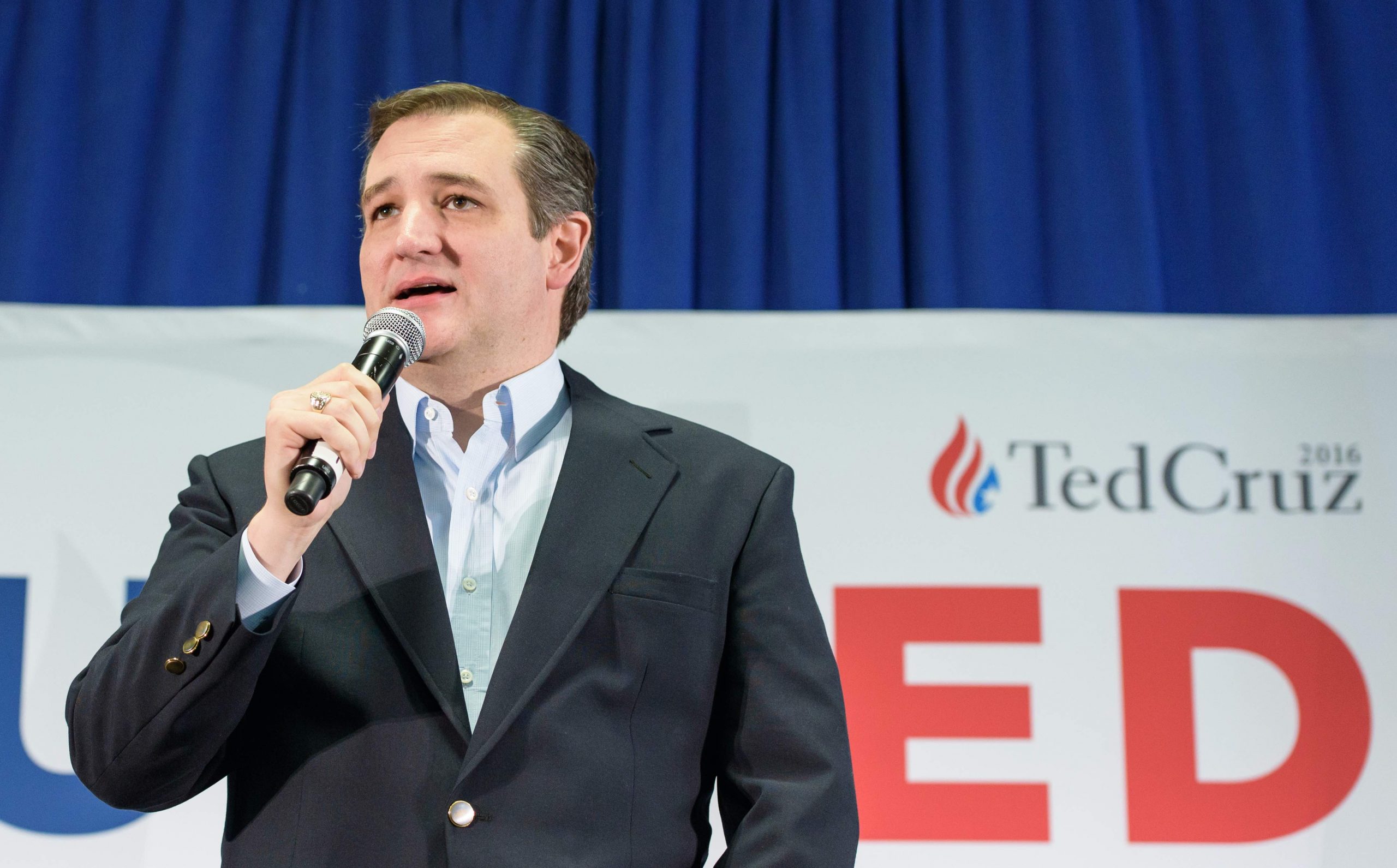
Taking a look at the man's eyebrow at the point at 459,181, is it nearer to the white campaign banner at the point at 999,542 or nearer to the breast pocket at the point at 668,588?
the breast pocket at the point at 668,588

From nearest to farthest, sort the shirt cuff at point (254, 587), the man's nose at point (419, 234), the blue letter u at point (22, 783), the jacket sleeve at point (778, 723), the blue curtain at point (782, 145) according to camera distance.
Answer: the shirt cuff at point (254, 587), the jacket sleeve at point (778, 723), the man's nose at point (419, 234), the blue letter u at point (22, 783), the blue curtain at point (782, 145)

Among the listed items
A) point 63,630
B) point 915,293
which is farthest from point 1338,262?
point 63,630

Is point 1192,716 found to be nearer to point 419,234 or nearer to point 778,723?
point 778,723

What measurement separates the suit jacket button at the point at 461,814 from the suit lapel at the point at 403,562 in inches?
2.3

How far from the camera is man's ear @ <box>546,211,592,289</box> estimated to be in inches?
60.8

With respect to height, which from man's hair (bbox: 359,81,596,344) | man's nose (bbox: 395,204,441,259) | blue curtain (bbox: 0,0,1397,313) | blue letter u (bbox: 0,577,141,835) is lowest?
blue letter u (bbox: 0,577,141,835)

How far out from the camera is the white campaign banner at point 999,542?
2137 mm

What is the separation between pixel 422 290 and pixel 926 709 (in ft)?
4.04

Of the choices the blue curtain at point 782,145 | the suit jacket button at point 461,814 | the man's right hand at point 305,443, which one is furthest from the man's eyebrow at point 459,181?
the blue curtain at point 782,145

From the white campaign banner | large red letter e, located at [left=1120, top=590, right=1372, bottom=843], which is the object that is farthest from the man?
large red letter e, located at [left=1120, top=590, right=1372, bottom=843]

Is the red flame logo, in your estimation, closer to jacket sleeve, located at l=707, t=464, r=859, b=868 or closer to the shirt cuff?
jacket sleeve, located at l=707, t=464, r=859, b=868

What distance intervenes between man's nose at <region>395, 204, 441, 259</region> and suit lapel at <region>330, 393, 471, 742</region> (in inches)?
8.1

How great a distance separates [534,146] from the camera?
1524mm

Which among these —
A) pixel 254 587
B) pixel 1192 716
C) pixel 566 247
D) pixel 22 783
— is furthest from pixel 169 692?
pixel 1192 716
